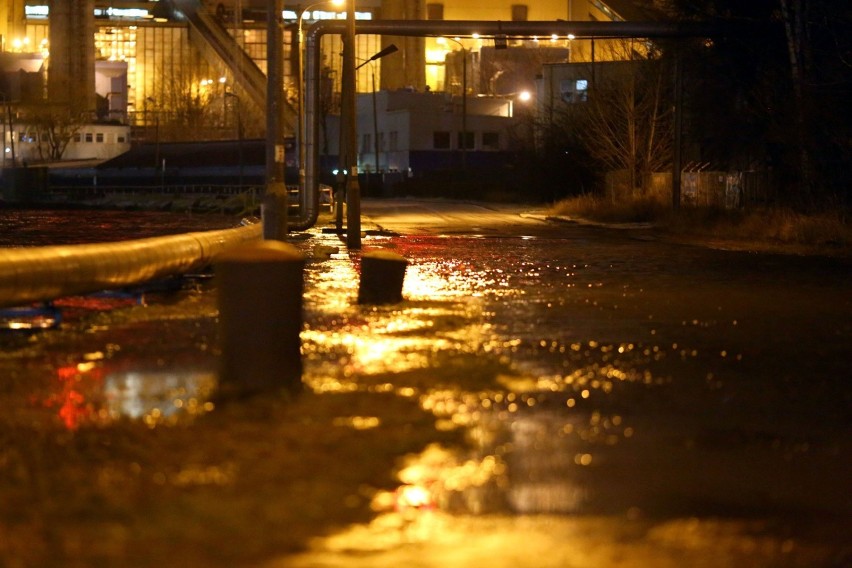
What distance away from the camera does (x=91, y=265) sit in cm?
1598

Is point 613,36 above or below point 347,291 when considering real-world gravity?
above

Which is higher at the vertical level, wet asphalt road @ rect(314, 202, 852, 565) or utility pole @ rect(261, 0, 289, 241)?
utility pole @ rect(261, 0, 289, 241)

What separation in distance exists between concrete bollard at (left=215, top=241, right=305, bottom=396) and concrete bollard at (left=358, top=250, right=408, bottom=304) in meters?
7.03

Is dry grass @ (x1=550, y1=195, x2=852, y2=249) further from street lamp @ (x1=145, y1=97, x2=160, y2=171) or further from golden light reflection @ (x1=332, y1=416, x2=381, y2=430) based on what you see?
street lamp @ (x1=145, y1=97, x2=160, y2=171)

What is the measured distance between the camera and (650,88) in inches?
2141

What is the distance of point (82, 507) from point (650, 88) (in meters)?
49.3

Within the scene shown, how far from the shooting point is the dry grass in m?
32.5

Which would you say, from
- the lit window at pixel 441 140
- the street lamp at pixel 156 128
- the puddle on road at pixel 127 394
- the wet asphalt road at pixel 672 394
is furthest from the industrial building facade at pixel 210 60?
the puddle on road at pixel 127 394

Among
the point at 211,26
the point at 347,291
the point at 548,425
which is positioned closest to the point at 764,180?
the point at 347,291

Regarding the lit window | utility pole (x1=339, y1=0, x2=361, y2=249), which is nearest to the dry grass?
utility pole (x1=339, y1=0, x2=361, y2=249)

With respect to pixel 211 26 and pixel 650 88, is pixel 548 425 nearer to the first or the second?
pixel 650 88

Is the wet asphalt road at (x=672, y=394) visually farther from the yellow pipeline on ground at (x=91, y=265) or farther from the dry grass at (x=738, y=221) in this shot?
the dry grass at (x=738, y=221)

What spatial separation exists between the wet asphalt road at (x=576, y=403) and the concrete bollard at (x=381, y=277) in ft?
0.83

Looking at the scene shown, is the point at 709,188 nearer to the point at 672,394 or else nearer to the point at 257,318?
the point at 672,394
